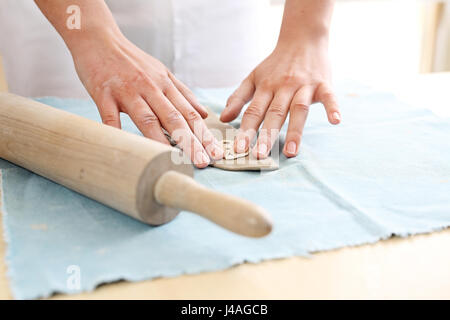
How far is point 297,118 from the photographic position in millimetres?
908

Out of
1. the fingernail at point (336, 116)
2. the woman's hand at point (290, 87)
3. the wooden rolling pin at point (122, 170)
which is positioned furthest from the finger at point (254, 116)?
the wooden rolling pin at point (122, 170)

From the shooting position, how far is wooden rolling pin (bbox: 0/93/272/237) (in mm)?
534

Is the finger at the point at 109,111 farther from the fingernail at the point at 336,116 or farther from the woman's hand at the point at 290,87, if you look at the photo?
the fingernail at the point at 336,116

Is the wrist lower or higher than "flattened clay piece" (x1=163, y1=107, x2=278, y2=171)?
higher

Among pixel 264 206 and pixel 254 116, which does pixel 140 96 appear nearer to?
pixel 254 116

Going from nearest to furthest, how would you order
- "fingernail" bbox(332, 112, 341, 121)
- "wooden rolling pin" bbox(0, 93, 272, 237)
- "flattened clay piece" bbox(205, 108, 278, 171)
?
"wooden rolling pin" bbox(0, 93, 272, 237)
"flattened clay piece" bbox(205, 108, 278, 171)
"fingernail" bbox(332, 112, 341, 121)

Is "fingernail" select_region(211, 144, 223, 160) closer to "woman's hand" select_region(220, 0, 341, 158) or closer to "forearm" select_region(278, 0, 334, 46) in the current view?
"woman's hand" select_region(220, 0, 341, 158)

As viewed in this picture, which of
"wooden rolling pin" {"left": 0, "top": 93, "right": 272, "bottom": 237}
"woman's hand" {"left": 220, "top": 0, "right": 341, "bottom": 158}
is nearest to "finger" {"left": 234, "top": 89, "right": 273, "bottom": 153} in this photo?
"woman's hand" {"left": 220, "top": 0, "right": 341, "bottom": 158}

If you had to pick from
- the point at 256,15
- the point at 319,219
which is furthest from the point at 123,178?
the point at 256,15

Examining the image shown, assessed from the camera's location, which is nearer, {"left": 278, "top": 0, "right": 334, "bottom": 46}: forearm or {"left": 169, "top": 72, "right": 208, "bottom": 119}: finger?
{"left": 169, "top": 72, "right": 208, "bottom": 119}: finger

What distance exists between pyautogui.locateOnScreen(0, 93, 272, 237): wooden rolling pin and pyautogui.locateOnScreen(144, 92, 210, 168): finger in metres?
0.14

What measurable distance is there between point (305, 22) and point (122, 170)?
646mm

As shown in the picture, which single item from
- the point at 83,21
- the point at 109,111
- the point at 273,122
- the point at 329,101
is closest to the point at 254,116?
the point at 273,122
